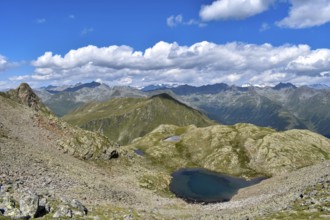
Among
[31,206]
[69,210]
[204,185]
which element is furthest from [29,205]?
[204,185]

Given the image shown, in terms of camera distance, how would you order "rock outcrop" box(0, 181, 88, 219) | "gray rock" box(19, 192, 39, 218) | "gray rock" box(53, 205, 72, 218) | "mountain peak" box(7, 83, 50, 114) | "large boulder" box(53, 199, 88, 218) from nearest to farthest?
"rock outcrop" box(0, 181, 88, 219) < "gray rock" box(19, 192, 39, 218) < "gray rock" box(53, 205, 72, 218) < "large boulder" box(53, 199, 88, 218) < "mountain peak" box(7, 83, 50, 114)

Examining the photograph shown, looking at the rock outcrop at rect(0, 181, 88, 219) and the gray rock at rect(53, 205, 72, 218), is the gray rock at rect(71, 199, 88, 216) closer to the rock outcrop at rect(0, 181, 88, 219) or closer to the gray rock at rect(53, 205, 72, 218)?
the rock outcrop at rect(0, 181, 88, 219)

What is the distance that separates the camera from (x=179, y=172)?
189 metres

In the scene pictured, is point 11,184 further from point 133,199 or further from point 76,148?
point 76,148

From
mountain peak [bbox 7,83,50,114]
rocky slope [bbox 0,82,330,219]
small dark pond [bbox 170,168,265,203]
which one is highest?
mountain peak [bbox 7,83,50,114]

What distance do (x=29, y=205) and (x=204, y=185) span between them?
401 feet

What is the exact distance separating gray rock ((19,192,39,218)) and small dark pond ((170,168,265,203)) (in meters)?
88.7

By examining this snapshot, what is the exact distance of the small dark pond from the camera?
141500 mm

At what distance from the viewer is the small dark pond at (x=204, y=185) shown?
142 metres

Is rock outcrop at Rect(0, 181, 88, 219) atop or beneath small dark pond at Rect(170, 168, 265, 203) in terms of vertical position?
atop

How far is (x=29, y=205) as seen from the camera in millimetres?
49125

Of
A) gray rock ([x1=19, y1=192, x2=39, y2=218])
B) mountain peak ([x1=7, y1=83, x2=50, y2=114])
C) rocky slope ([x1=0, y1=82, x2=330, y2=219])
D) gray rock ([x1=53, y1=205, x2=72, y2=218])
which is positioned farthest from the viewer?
mountain peak ([x1=7, y1=83, x2=50, y2=114])

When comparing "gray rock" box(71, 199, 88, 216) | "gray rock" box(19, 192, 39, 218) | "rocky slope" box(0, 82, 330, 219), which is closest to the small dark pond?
"rocky slope" box(0, 82, 330, 219)

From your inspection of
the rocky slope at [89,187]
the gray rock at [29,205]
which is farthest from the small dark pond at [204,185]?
the gray rock at [29,205]
